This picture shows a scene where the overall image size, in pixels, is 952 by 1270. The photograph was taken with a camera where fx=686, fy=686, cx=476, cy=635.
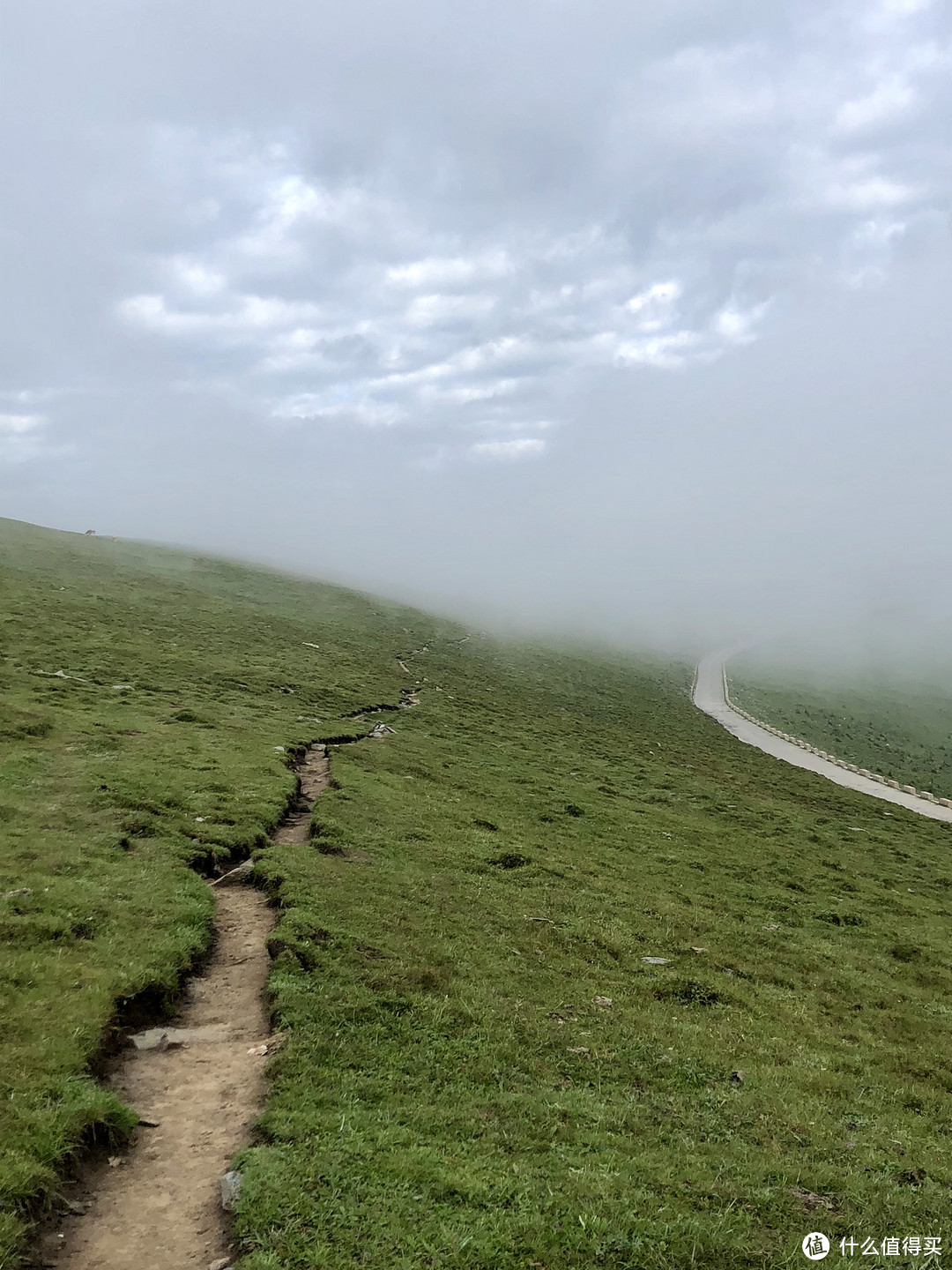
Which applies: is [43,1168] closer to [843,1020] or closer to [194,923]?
[194,923]

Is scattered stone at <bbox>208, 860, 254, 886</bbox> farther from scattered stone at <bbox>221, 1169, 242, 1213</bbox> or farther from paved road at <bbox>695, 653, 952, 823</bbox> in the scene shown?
paved road at <bbox>695, 653, 952, 823</bbox>

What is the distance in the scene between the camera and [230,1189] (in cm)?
870

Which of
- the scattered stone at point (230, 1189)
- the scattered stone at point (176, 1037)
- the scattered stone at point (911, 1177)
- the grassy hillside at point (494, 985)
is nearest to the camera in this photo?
the scattered stone at point (230, 1189)

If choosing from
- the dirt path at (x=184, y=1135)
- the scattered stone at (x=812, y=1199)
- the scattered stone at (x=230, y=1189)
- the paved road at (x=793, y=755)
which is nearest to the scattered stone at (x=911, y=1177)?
the scattered stone at (x=812, y=1199)

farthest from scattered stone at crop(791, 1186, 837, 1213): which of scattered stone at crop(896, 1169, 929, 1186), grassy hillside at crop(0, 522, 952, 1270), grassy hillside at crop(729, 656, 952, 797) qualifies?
grassy hillside at crop(729, 656, 952, 797)

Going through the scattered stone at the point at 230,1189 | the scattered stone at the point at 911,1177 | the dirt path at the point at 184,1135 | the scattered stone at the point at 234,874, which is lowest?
the scattered stone at the point at 234,874

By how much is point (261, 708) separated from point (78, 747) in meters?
14.6

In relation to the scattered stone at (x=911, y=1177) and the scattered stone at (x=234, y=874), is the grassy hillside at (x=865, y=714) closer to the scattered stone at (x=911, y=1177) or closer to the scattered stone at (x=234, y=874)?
the scattered stone at (x=911, y=1177)

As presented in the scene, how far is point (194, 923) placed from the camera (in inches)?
628

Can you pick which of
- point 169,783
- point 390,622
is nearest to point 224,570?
point 390,622

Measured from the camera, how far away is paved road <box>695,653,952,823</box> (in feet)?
165

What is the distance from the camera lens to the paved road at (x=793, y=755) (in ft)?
165

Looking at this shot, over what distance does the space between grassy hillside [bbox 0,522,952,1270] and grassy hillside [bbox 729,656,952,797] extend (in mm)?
28263

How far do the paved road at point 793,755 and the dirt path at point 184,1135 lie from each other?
1872 inches
